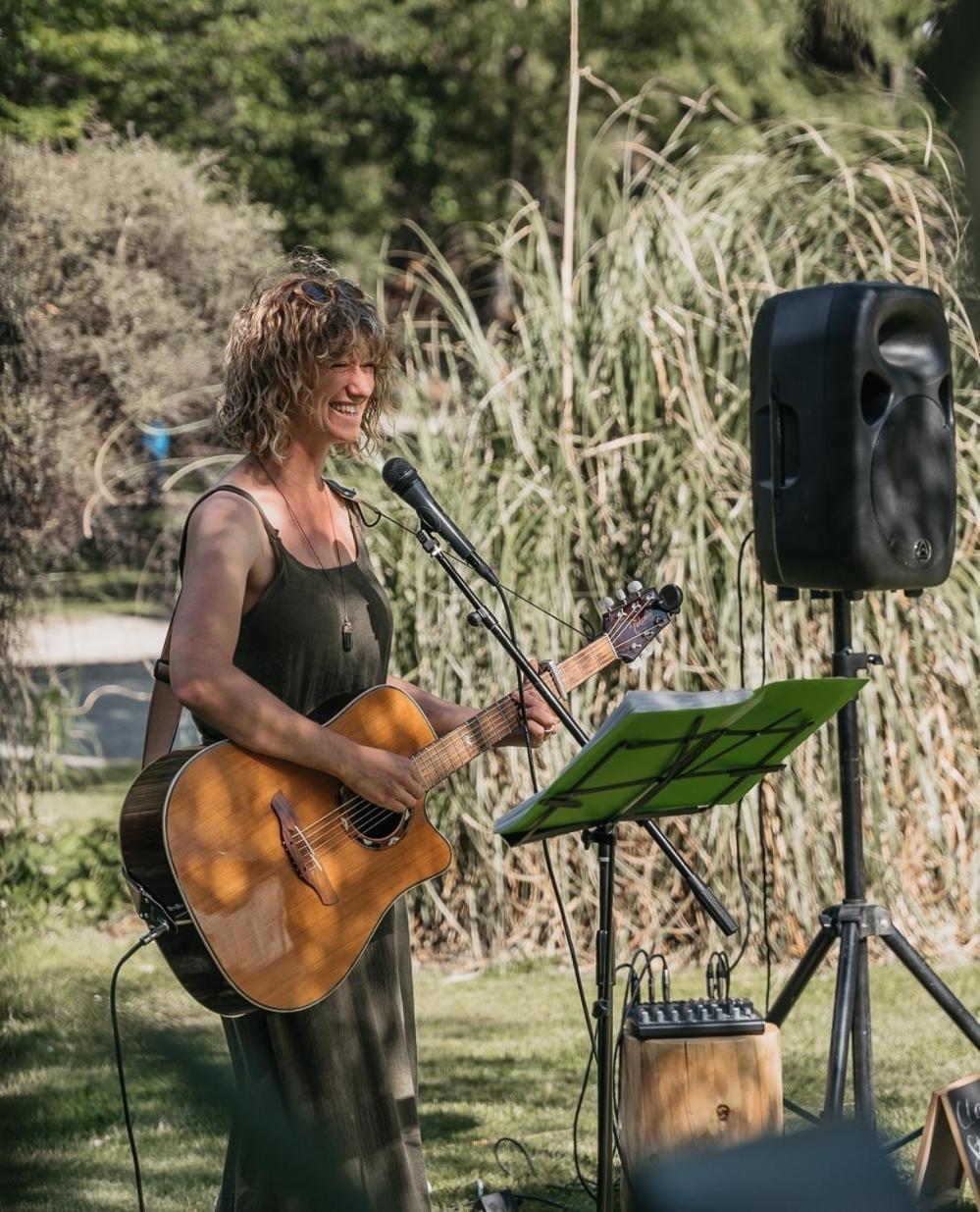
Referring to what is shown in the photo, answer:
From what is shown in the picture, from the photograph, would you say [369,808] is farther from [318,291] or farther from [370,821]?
[318,291]

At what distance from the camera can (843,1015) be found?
3.62 metres

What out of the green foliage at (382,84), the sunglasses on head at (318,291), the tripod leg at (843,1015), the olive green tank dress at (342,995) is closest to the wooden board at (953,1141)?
the tripod leg at (843,1015)

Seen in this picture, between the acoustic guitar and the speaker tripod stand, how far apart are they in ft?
4.02

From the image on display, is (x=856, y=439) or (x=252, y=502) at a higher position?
(x=856, y=439)

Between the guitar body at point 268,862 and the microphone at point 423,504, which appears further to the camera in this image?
the microphone at point 423,504

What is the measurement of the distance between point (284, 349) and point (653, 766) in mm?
971

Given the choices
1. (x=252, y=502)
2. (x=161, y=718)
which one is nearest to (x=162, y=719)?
(x=161, y=718)

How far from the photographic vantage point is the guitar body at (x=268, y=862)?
255 centimetres

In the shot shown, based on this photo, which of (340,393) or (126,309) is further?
(126,309)

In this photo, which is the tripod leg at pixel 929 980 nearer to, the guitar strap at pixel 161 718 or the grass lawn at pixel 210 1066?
the grass lawn at pixel 210 1066

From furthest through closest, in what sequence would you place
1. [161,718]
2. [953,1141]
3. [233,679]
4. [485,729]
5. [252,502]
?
[953,1141]
[485,729]
[161,718]
[252,502]
[233,679]

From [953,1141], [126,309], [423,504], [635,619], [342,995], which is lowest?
[953,1141]

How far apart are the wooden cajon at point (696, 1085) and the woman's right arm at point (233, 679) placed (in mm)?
746

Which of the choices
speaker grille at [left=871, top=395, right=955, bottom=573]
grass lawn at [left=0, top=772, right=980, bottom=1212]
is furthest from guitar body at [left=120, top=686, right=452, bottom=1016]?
speaker grille at [left=871, top=395, right=955, bottom=573]
